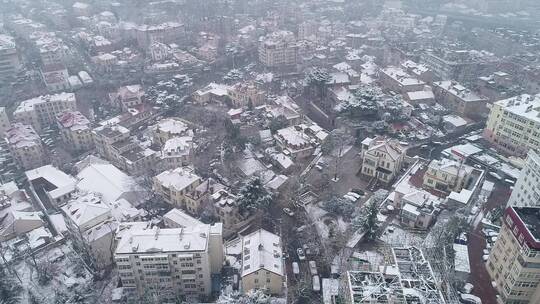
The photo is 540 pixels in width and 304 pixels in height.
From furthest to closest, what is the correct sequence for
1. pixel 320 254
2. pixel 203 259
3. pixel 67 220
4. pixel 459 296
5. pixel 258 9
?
pixel 258 9
pixel 67 220
pixel 320 254
pixel 203 259
pixel 459 296

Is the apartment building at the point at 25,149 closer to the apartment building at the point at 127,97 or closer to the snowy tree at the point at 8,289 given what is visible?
the apartment building at the point at 127,97

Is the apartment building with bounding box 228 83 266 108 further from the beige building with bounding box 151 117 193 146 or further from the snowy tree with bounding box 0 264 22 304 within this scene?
the snowy tree with bounding box 0 264 22 304

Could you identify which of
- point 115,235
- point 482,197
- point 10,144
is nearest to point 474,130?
point 482,197

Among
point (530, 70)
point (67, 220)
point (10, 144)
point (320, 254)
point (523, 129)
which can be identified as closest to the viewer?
point (320, 254)

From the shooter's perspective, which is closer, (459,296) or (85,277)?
(459,296)

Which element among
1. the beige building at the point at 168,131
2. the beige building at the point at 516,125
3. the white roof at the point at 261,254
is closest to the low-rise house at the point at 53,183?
the beige building at the point at 168,131

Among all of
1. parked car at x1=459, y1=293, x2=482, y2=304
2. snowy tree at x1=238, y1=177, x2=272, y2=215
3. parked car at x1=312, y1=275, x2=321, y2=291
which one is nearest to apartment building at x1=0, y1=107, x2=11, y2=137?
snowy tree at x1=238, y1=177, x2=272, y2=215

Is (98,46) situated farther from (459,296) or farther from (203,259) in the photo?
(459,296)

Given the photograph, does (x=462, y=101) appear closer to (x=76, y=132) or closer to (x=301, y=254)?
(x=301, y=254)
